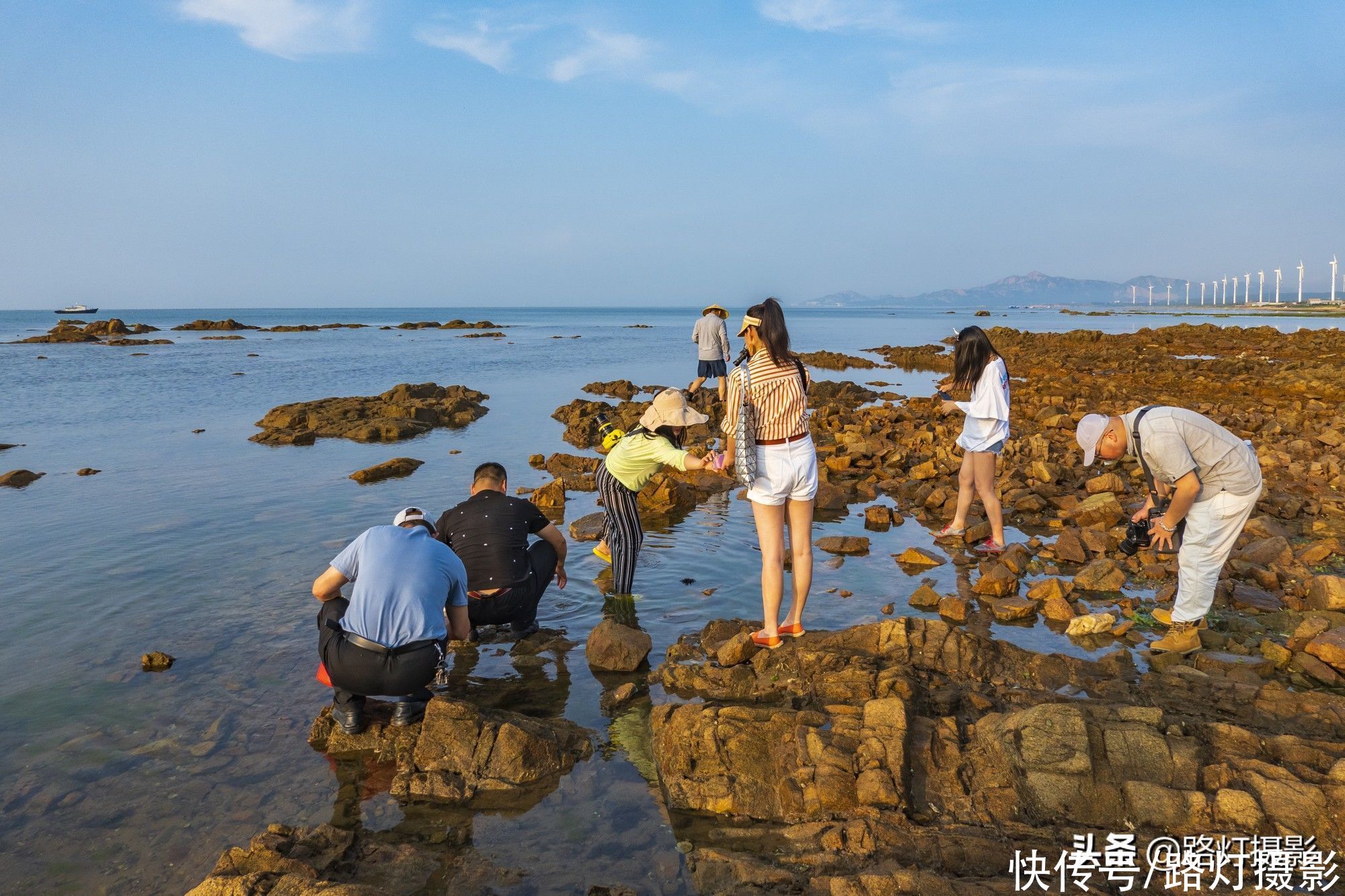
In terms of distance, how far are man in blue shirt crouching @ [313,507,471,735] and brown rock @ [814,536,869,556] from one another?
4764 mm

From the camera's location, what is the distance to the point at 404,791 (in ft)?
14.3

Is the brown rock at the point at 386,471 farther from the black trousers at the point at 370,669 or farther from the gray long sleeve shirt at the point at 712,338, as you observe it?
the black trousers at the point at 370,669

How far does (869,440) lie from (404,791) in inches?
423

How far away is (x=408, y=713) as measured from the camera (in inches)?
191

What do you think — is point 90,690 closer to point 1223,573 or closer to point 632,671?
point 632,671

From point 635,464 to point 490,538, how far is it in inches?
53.2

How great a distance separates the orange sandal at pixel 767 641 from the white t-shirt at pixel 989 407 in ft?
11.4

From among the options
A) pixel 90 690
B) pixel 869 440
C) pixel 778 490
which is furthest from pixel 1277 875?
pixel 869 440

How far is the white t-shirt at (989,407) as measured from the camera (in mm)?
7902

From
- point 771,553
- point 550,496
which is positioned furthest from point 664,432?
point 550,496

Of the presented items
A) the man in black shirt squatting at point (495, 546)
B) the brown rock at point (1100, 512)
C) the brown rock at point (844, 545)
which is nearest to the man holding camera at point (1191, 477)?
the brown rock at point (844, 545)

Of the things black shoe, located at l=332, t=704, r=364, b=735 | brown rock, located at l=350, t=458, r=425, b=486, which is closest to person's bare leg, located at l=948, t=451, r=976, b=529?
black shoe, located at l=332, t=704, r=364, b=735

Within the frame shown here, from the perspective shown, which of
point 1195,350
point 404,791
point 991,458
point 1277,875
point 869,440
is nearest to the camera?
point 1277,875

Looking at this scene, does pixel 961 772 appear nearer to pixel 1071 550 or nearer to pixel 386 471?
pixel 1071 550
